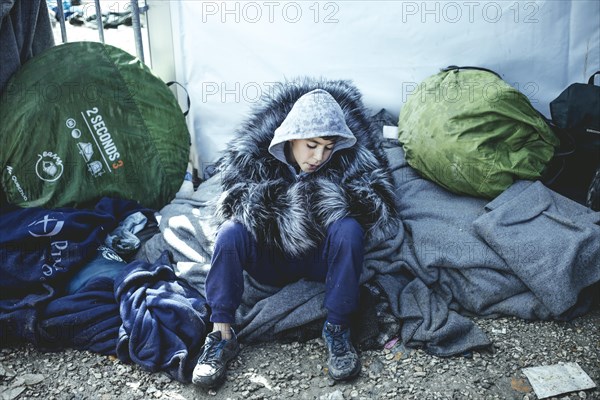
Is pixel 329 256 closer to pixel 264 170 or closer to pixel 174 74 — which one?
pixel 264 170

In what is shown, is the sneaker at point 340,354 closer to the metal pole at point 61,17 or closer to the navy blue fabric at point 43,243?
the navy blue fabric at point 43,243

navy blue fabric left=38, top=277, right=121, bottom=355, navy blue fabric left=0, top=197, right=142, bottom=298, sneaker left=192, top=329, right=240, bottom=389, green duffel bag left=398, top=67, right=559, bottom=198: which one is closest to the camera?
sneaker left=192, top=329, right=240, bottom=389

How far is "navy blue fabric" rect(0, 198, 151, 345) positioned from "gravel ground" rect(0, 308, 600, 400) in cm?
15

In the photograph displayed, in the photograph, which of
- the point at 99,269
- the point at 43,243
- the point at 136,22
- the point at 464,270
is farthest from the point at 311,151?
the point at 136,22

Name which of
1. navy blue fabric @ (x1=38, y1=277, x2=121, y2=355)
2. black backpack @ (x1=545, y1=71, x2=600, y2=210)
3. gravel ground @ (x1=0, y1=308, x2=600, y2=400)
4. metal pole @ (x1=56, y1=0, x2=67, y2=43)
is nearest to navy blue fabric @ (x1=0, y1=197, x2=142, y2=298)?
navy blue fabric @ (x1=38, y1=277, x2=121, y2=355)

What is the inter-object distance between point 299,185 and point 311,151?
5.8 inches

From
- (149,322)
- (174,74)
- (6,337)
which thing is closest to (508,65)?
(174,74)

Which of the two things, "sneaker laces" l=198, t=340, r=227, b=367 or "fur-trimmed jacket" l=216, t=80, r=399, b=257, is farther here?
"fur-trimmed jacket" l=216, t=80, r=399, b=257

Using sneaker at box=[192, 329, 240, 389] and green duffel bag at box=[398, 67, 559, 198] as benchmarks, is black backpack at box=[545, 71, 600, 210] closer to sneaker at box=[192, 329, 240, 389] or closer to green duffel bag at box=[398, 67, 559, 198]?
green duffel bag at box=[398, 67, 559, 198]

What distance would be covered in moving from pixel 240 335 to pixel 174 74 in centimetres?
188

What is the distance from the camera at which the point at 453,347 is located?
245cm

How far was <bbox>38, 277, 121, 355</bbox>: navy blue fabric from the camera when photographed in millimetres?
2512

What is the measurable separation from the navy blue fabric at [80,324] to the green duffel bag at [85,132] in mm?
646

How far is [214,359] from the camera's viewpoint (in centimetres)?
233
